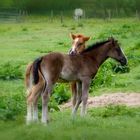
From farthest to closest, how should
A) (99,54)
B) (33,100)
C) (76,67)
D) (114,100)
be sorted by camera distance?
1. (114,100)
2. (99,54)
3. (76,67)
4. (33,100)

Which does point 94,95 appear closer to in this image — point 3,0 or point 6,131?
point 6,131

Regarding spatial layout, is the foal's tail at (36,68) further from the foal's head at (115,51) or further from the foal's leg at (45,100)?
the foal's head at (115,51)

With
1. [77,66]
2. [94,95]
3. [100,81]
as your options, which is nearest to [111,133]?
[77,66]

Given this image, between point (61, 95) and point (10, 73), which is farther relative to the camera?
point (10, 73)

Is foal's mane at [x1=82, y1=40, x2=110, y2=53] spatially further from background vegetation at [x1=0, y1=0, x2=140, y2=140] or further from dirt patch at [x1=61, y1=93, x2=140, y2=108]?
dirt patch at [x1=61, y1=93, x2=140, y2=108]

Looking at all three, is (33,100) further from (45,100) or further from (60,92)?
(60,92)

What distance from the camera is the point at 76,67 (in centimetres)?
1432

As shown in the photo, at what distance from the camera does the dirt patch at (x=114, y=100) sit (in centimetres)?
1752

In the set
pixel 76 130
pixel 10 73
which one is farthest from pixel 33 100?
pixel 10 73

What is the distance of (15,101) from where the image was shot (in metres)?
15.3

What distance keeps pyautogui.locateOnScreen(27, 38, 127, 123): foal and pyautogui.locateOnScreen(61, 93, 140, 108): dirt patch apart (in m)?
2.59

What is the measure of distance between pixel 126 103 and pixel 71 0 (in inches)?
2711

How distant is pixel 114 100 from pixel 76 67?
3890 millimetres

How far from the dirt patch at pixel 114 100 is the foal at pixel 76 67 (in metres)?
2.59
